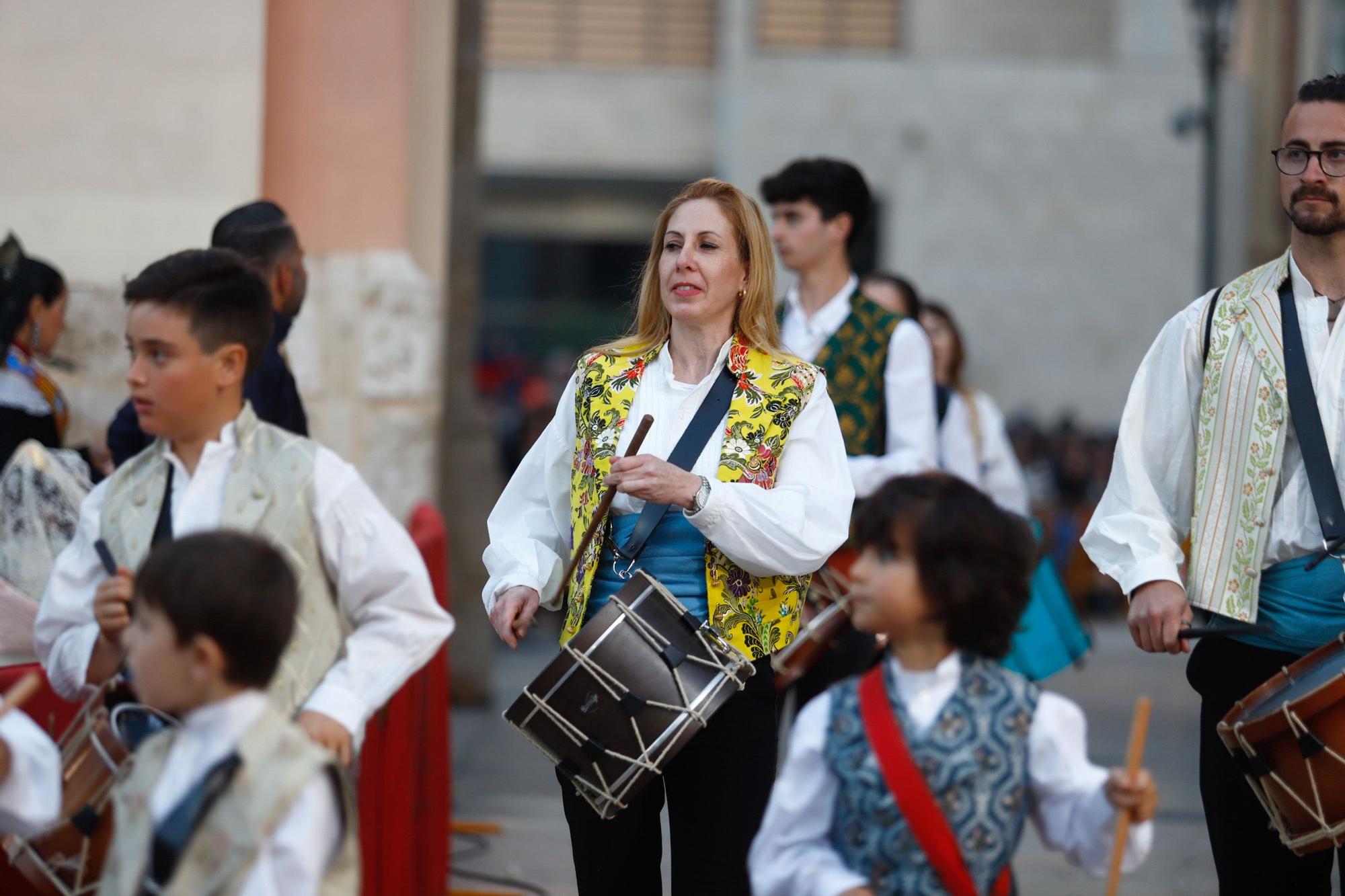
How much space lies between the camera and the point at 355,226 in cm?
Answer: 668

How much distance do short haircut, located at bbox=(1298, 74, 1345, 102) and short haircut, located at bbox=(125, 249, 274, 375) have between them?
2240 mm

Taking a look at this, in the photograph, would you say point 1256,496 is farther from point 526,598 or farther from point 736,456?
point 526,598

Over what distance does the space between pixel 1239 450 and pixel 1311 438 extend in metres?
0.15

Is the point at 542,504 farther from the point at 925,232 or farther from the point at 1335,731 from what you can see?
the point at 925,232

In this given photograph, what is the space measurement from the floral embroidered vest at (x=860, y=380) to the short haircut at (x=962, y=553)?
244cm

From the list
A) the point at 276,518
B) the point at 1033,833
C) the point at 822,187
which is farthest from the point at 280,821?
the point at 1033,833

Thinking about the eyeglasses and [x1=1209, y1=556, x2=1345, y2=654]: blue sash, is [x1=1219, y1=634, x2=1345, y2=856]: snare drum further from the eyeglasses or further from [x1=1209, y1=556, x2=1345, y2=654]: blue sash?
the eyeglasses

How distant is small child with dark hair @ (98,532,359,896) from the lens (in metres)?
2.65

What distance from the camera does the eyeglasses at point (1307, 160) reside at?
3.72 m

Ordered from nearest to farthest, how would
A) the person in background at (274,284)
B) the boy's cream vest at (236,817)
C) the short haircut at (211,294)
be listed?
the boy's cream vest at (236,817) < the short haircut at (211,294) < the person in background at (274,284)

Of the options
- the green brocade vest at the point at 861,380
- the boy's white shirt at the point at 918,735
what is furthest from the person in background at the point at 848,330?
the boy's white shirt at the point at 918,735

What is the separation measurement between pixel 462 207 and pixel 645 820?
19.9 feet

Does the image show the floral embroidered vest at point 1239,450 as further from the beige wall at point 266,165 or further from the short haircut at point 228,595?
the beige wall at point 266,165

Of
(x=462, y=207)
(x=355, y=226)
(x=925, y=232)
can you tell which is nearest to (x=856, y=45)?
(x=925, y=232)
